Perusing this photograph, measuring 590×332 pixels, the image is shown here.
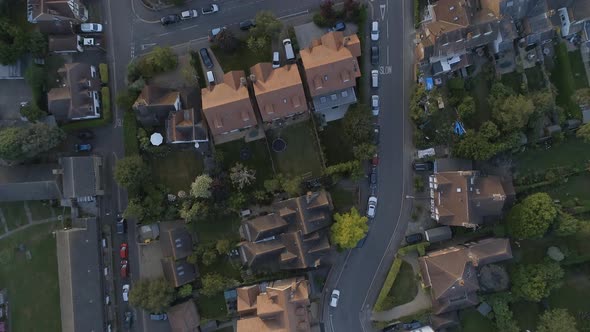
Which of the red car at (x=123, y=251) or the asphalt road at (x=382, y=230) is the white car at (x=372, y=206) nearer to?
the asphalt road at (x=382, y=230)

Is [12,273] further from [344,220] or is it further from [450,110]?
[450,110]

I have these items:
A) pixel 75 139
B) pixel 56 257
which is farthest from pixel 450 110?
pixel 56 257

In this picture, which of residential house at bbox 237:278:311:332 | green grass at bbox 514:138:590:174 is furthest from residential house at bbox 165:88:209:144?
green grass at bbox 514:138:590:174

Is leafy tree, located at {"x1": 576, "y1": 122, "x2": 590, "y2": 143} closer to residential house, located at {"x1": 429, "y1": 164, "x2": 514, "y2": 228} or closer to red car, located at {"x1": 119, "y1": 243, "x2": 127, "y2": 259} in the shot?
residential house, located at {"x1": 429, "y1": 164, "x2": 514, "y2": 228}

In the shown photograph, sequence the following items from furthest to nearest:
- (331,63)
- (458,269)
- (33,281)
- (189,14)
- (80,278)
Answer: (33,281) < (189,14) < (80,278) < (458,269) < (331,63)

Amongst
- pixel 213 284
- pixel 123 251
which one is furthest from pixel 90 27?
pixel 213 284

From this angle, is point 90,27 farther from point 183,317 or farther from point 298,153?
point 183,317
